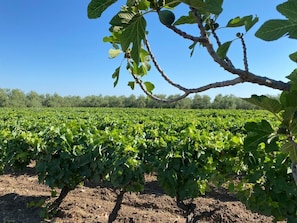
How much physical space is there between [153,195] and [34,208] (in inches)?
93.6

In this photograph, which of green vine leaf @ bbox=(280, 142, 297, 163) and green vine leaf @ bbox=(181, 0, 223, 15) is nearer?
green vine leaf @ bbox=(181, 0, 223, 15)

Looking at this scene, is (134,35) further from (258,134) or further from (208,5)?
(258,134)

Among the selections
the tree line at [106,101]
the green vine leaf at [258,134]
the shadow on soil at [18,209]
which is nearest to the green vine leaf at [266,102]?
the green vine leaf at [258,134]

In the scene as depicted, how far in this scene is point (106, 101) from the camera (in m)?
76.9

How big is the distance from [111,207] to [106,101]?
72.1 meters

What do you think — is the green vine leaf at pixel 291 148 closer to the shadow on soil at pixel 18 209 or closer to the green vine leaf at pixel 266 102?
the green vine leaf at pixel 266 102

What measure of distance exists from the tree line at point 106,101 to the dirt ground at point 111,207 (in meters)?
57.4

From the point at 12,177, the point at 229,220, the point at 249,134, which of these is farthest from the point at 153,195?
the point at 249,134

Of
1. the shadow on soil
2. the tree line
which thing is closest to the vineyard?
the shadow on soil

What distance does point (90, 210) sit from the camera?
17.8ft

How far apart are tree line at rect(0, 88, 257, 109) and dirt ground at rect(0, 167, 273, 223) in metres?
57.4

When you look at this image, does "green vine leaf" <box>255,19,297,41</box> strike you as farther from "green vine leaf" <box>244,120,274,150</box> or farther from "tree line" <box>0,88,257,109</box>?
"tree line" <box>0,88,257,109</box>

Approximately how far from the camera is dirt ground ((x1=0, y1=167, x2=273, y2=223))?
5.02 m

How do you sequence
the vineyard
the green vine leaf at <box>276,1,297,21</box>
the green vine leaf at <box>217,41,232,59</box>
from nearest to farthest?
the green vine leaf at <box>276,1,297,21</box>, the green vine leaf at <box>217,41,232,59</box>, the vineyard
